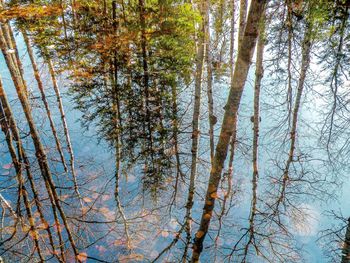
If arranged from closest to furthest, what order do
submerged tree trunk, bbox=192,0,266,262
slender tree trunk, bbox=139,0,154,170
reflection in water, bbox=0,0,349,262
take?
submerged tree trunk, bbox=192,0,266,262
reflection in water, bbox=0,0,349,262
slender tree trunk, bbox=139,0,154,170

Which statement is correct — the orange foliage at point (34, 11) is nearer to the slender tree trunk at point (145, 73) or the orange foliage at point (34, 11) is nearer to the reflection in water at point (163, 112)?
the reflection in water at point (163, 112)

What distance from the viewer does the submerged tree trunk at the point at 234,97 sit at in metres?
3.74

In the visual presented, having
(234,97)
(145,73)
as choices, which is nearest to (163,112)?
(145,73)

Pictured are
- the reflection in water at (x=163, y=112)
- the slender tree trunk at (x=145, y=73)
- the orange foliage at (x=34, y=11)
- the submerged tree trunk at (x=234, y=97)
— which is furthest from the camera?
the orange foliage at (x=34, y=11)

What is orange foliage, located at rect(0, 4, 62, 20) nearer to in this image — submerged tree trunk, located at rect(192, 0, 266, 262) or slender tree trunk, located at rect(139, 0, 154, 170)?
slender tree trunk, located at rect(139, 0, 154, 170)

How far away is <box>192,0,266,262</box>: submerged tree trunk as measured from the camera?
12.3ft

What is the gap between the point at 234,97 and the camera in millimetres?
4309

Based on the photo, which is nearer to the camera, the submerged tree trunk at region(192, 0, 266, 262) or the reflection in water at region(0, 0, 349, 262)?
the submerged tree trunk at region(192, 0, 266, 262)

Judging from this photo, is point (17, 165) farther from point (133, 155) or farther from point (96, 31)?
point (96, 31)

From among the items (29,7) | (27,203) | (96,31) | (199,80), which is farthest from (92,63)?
(27,203)

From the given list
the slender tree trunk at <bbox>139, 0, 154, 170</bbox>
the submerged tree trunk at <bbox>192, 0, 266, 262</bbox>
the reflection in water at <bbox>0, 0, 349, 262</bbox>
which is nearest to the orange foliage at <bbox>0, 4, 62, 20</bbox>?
the reflection in water at <bbox>0, 0, 349, 262</bbox>

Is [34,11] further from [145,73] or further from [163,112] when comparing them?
[163,112]

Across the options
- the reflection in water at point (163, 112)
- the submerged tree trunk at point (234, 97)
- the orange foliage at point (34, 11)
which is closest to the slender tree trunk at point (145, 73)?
the reflection in water at point (163, 112)

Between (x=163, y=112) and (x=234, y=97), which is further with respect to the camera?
(x=163, y=112)
